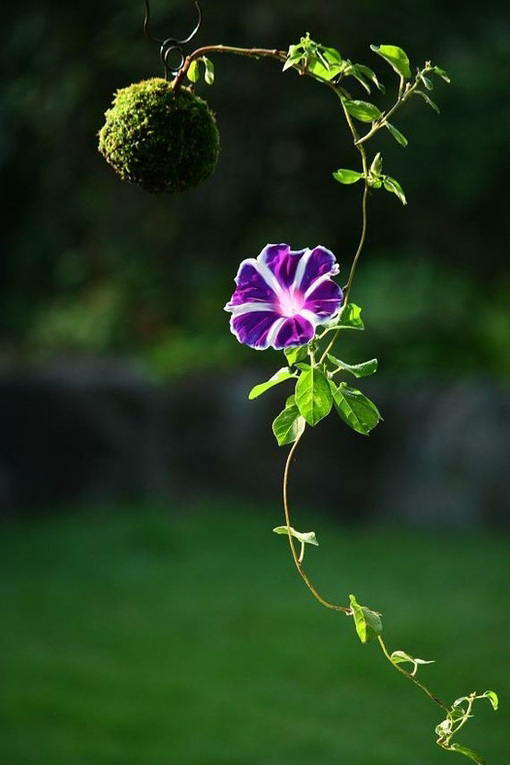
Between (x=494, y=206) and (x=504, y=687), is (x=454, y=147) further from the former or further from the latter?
(x=504, y=687)

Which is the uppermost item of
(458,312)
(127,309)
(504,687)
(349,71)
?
(127,309)

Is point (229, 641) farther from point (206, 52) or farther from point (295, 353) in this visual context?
point (206, 52)

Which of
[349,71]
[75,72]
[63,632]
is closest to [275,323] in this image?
[349,71]

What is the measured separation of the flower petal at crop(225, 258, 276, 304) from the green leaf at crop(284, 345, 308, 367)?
66mm

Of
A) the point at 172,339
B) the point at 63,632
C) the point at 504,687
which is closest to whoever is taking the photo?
the point at 504,687

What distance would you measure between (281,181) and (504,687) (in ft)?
12.3

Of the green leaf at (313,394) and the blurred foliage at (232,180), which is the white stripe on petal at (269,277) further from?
the blurred foliage at (232,180)

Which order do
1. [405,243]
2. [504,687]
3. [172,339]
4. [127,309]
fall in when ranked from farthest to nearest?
1. [405,243]
2. [127,309]
3. [172,339]
4. [504,687]

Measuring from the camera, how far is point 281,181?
6.38m

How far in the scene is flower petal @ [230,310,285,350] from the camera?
3.30ft

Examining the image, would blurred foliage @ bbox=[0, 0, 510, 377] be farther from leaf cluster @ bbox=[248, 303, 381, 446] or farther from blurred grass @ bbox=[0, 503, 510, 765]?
leaf cluster @ bbox=[248, 303, 381, 446]

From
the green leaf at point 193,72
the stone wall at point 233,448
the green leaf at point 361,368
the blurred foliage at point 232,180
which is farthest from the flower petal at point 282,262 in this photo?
the blurred foliage at point 232,180

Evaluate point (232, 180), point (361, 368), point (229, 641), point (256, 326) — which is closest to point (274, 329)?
point (256, 326)

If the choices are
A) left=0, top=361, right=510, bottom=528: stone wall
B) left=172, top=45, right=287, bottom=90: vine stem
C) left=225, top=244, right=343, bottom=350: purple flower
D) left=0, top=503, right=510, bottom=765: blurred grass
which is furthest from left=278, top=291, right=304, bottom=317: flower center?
left=0, top=361, right=510, bottom=528: stone wall
